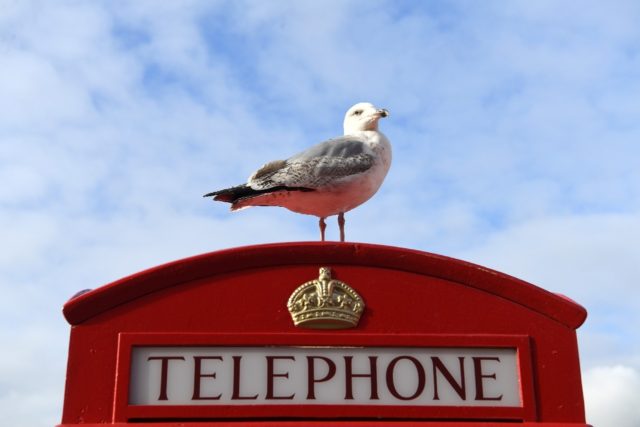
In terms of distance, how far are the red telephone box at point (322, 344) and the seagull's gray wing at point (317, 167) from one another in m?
1.30

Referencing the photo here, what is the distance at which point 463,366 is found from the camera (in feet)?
12.1

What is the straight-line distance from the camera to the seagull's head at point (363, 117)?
5805mm

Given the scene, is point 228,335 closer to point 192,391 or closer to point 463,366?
point 192,391

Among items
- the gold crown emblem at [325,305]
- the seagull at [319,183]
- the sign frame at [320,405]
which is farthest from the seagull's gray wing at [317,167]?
the sign frame at [320,405]

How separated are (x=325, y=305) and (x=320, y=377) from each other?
1.03ft

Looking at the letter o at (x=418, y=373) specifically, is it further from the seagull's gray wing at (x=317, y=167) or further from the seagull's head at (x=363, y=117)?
the seagull's head at (x=363, y=117)

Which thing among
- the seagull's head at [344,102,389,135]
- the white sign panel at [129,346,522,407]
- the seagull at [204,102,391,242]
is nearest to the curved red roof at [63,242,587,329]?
the white sign panel at [129,346,522,407]

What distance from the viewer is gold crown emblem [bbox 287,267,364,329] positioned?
3.73m

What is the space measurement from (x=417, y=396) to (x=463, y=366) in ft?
0.81

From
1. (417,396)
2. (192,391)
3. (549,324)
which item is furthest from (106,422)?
(549,324)

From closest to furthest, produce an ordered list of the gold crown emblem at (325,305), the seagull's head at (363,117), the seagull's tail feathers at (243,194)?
the gold crown emblem at (325,305)
the seagull's tail feathers at (243,194)
the seagull's head at (363,117)

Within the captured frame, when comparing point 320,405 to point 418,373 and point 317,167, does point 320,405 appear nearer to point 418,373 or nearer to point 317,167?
point 418,373

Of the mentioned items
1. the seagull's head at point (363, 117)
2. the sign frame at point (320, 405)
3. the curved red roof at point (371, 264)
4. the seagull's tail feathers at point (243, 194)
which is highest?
the seagull's head at point (363, 117)

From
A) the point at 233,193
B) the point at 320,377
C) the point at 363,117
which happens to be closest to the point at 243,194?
the point at 233,193
